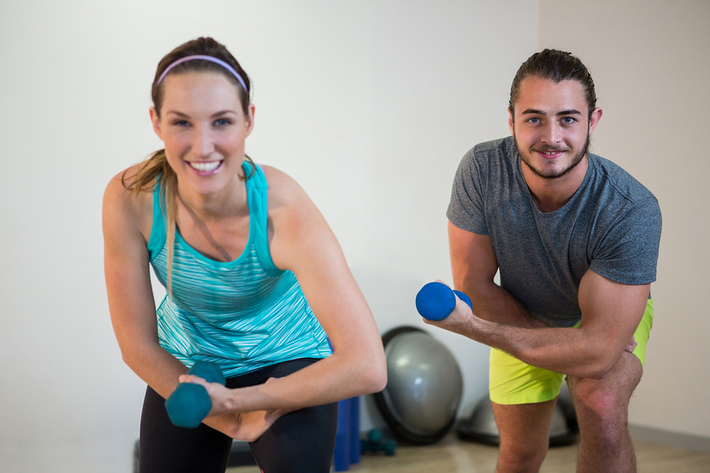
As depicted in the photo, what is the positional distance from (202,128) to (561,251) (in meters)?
1.06

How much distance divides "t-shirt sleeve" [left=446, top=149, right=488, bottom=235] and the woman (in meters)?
0.68

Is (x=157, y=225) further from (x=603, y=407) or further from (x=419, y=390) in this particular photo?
(x=419, y=390)

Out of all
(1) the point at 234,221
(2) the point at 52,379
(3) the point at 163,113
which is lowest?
(2) the point at 52,379

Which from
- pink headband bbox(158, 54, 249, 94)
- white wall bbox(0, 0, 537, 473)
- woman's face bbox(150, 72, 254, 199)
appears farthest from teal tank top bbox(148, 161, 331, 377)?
white wall bbox(0, 0, 537, 473)

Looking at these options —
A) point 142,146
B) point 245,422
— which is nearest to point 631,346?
point 245,422

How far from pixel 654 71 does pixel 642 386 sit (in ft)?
5.80

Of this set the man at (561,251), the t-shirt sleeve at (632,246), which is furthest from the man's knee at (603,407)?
the t-shirt sleeve at (632,246)

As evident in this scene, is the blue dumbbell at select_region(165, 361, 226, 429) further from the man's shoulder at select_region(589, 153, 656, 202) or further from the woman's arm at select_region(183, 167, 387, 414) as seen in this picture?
the man's shoulder at select_region(589, 153, 656, 202)

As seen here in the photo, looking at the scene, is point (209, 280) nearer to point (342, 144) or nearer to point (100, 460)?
point (100, 460)

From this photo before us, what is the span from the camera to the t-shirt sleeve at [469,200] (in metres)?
1.82

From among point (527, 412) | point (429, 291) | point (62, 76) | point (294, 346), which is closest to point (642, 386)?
point (527, 412)

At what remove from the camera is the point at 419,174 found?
3.52 meters

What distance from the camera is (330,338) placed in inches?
46.3

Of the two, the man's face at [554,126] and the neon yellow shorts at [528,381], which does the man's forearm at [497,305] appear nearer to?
the neon yellow shorts at [528,381]
